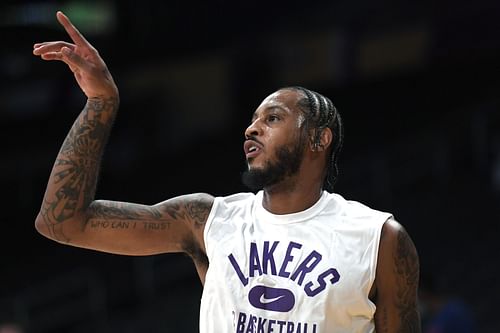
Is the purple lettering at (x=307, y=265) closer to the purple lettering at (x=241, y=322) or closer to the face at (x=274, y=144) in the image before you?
the purple lettering at (x=241, y=322)

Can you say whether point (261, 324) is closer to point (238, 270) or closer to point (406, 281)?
point (238, 270)

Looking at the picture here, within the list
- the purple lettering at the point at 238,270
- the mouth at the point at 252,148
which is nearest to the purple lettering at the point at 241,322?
the purple lettering at the point at 238,270

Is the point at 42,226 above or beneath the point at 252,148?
beneath

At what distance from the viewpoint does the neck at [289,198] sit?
420 centimetres

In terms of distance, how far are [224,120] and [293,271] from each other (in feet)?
49.1

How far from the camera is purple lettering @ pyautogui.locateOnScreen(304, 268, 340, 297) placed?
12.9 feet

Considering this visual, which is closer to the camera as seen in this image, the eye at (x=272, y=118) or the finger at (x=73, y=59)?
the finger at (x=73, y=59)

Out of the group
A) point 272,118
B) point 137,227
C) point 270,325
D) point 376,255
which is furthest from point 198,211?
point 376,255

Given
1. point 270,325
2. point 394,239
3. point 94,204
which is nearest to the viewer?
point 270,325

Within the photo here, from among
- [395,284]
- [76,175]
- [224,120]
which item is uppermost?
[76,175]

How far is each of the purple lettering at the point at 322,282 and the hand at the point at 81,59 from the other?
3.53ft

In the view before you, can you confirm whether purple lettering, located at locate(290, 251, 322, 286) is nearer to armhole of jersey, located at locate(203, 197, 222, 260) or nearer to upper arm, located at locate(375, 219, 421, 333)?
upper arm, located at locate(375, 219, 421, 333)

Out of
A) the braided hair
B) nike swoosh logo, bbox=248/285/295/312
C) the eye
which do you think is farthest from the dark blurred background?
nike swoosh logo, bbox=248/285/295/312

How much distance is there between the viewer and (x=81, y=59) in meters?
4.06
